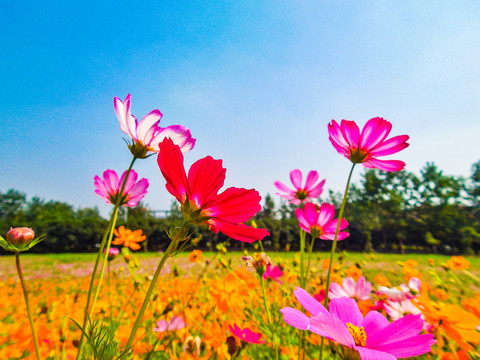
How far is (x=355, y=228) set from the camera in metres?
10.5

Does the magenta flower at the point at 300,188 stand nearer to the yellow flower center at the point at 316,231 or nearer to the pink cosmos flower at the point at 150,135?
the yellow flower center at the point at 316,231

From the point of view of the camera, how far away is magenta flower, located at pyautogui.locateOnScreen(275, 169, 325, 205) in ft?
2.38

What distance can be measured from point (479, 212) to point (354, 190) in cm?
814

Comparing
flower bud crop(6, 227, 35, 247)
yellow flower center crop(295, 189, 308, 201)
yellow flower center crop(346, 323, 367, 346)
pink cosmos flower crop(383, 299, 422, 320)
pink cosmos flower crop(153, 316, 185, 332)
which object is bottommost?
pink cosmos flower crop(153, 316, 185, 332)

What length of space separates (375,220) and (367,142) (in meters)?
13.9

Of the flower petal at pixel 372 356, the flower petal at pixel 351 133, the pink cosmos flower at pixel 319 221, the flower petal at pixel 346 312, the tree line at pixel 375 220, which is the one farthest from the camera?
the tree line at pixel 375 220

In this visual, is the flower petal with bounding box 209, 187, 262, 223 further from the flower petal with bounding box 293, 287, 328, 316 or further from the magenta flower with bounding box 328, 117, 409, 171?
the magenta flower with bounding box 328, 117, 409, 171

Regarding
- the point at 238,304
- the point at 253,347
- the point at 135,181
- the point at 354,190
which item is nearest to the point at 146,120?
the point at 135,181

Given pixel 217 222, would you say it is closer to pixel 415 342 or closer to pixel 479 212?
pixel 415 342

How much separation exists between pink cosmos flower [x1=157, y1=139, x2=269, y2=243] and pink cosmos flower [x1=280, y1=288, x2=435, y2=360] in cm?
8

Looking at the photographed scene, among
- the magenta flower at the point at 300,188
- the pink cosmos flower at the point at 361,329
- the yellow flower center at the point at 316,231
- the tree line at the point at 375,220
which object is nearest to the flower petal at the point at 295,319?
the pink cosmos flower at the point at 361,329

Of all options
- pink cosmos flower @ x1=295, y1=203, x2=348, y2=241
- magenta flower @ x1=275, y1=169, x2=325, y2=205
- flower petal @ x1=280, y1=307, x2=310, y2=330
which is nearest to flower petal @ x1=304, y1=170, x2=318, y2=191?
magenta flower @ x1=275, y1=169, x2=325, y2=205

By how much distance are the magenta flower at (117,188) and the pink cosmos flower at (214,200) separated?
0.76 feet

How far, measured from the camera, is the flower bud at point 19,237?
28cm
